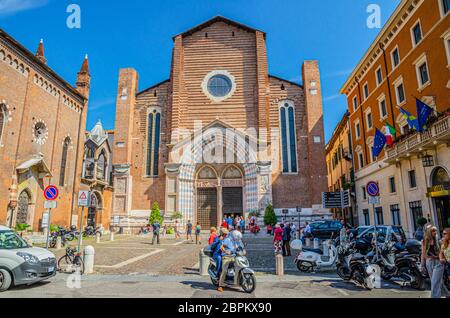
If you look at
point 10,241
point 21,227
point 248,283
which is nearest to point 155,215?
point 21,227

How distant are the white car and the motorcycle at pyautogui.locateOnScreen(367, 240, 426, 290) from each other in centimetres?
894

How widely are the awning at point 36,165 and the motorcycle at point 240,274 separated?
1618cm

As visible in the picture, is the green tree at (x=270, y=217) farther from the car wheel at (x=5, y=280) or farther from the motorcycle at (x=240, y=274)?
the car wheel at (x=5, y=280)

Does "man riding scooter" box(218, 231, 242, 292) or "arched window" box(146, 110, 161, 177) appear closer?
"man riding scooter" box(218, 231, 242, 292)

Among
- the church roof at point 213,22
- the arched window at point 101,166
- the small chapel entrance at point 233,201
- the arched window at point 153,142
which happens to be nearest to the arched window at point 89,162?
the arched window at point 101,166

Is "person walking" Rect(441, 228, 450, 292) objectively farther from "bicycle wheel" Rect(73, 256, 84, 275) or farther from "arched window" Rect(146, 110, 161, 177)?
"arched window" Rect(146, 110, 161, 177)

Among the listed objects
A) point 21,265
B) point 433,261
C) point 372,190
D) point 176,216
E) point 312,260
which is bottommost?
point 312,260

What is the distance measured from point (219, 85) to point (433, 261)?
26010mm

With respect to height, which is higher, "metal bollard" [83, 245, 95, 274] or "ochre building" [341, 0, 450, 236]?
"ochre building" [341, 0, 450, 236]

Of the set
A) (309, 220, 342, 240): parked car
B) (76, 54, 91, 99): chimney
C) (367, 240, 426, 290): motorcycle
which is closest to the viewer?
(367, 240, 426, 290): motorcycle

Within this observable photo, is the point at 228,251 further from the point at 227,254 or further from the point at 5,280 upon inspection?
the point at 5,280

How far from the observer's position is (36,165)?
63.6ft

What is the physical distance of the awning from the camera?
1812 cm

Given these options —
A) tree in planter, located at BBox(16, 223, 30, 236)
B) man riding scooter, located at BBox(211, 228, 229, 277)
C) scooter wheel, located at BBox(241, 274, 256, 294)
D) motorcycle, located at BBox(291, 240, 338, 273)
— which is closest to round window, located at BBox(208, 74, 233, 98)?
tree in planter, located at BBox(16, 223, 30, 236)
